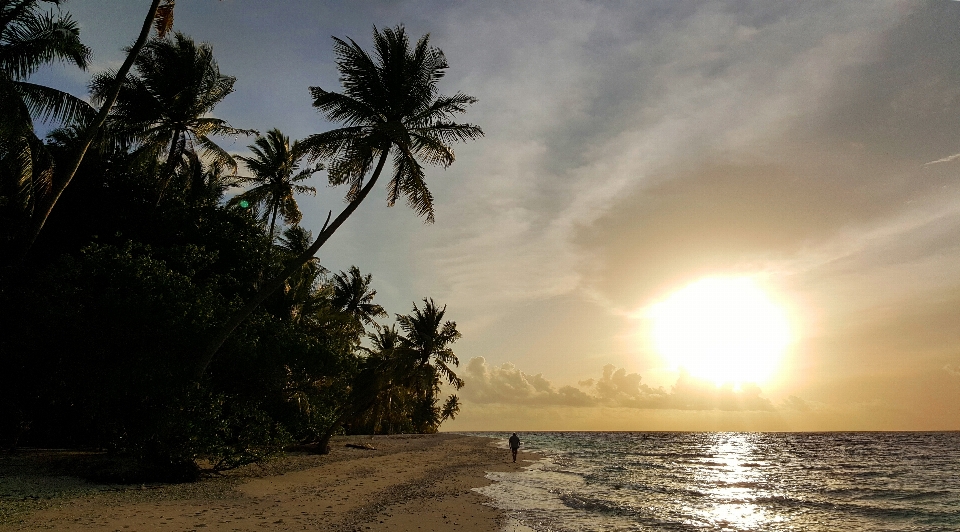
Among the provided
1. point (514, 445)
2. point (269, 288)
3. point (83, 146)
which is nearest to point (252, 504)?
point (269, 288)

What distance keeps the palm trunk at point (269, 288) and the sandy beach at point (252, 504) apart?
3635mm

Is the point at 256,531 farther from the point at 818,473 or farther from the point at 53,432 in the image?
the point at 818,473

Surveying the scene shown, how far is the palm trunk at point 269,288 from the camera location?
1515 cm

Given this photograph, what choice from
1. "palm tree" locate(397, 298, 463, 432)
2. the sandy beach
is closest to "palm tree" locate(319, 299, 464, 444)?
"palm tree" locate(397, 298, 463, 432)

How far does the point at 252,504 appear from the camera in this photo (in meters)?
12.6

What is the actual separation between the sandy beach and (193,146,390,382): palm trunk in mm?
3635

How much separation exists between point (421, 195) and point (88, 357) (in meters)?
11.4

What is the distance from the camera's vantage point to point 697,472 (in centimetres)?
3306

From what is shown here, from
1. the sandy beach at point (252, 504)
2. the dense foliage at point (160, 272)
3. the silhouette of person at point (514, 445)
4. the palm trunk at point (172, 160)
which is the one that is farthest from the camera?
the silhouette of person at point (514, 445)

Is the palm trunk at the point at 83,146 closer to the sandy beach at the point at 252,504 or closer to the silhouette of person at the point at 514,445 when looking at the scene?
the sandy beach at the point at 252,504

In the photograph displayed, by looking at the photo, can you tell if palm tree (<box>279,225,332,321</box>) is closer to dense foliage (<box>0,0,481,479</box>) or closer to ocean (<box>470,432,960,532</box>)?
dense foliage (<box>0,0,481,479</box>)

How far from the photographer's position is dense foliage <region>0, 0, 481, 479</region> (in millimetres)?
14492

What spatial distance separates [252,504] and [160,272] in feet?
24.0

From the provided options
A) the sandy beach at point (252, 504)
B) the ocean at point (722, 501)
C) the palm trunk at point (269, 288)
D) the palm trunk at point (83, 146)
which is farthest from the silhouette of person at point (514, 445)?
the palm trunk at point (83, 146)
